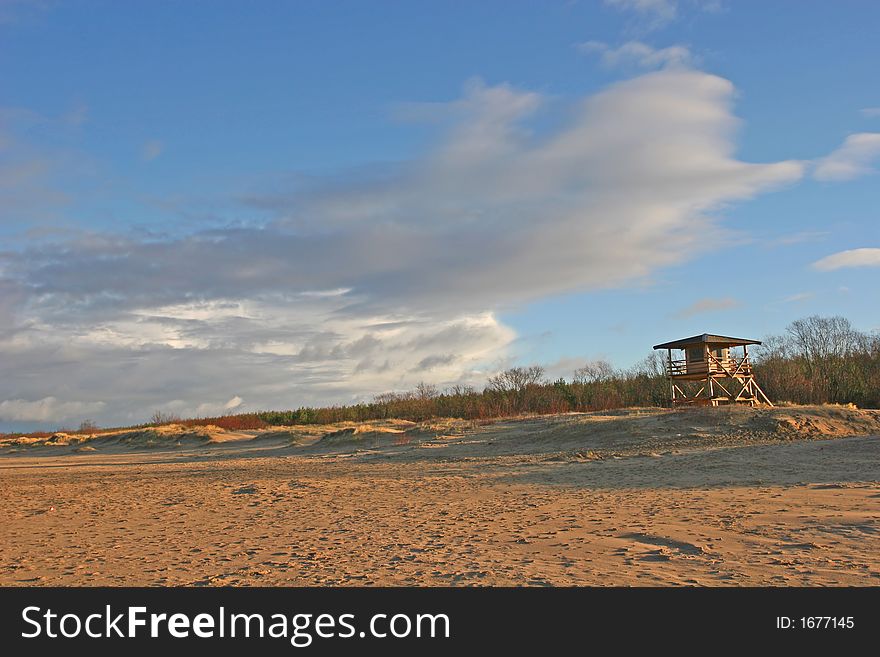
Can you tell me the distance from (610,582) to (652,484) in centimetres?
770

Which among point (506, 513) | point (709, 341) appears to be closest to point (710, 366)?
point (709, 341)

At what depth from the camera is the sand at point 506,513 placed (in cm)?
730

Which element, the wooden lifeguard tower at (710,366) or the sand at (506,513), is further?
the wooden lifeguard tower at (710,366)

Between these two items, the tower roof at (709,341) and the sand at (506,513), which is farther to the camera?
the tower roof at (709,341)

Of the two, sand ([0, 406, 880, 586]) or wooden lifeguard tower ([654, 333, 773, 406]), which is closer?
sand ([0, 406, 880, 586])

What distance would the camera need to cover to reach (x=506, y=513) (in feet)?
36.6

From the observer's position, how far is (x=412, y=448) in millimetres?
25203

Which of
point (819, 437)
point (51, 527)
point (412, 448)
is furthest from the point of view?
point (412, 448)

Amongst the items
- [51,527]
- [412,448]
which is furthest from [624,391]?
[51,527]

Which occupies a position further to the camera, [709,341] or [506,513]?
[709,341]

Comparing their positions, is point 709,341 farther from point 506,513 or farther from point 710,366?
point 506,513

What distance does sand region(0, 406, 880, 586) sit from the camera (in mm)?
7301

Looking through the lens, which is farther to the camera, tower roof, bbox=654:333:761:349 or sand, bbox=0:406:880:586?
tower roof, bbox=654:333:761:349
